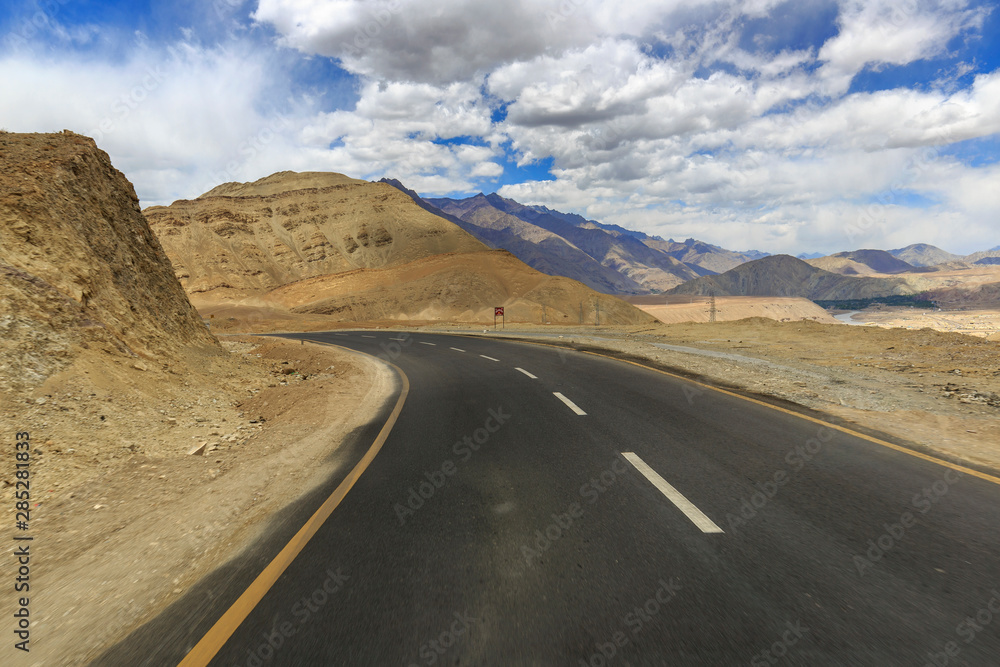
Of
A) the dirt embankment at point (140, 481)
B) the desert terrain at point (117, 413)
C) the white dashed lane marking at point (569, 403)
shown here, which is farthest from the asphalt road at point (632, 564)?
the white dashed lane marking at point (569, 403)

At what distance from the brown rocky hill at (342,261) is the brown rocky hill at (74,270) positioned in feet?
153

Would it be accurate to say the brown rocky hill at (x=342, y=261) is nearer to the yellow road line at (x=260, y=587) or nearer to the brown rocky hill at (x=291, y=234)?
the brown rocky hill at (x=291, y=234)

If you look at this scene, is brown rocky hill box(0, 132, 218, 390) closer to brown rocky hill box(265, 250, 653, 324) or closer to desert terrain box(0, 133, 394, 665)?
desert terrain box(0, 133, 394, 665)

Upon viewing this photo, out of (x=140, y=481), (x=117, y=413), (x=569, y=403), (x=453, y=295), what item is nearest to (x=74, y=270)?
(x=117, y=413)

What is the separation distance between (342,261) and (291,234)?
14174 millimetres

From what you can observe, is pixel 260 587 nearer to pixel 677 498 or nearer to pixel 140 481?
pixel 140 481

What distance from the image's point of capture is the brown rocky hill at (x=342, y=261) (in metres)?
67.5

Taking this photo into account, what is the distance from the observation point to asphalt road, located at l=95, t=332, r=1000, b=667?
2.66 metres

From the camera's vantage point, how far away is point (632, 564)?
3.44m

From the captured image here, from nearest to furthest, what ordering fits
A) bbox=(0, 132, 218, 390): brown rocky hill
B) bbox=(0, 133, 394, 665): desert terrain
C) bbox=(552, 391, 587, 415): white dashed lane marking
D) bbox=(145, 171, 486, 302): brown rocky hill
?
1. bbox=(0, 133, 394, 665): desert terrain
2. bbox=(0, 132, 218, 390): brown rocky hill
3. bbox=(552, 391, 587, 415): white dashed lane marking
4. bbox=(145, 171, 486, 302): brown rocky hill

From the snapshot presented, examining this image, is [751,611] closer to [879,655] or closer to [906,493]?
[879,655]

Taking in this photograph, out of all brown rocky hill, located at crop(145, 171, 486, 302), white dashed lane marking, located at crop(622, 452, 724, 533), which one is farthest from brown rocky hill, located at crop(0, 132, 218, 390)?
brown rocky hill, located at crop(145, 171, 486, 302)

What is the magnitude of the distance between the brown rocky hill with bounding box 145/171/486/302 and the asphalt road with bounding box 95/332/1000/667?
8670 centimetres

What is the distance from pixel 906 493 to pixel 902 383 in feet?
27.0
